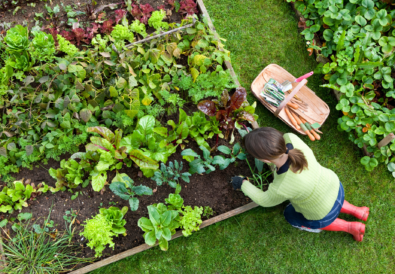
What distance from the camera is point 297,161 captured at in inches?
93.8

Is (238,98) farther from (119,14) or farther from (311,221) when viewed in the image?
(119,14)

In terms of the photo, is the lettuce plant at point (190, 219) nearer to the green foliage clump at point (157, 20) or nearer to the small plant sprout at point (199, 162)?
the small plant sprout at point (199, 162)

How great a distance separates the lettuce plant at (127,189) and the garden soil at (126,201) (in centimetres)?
23

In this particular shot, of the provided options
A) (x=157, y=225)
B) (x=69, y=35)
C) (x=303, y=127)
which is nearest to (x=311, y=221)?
(x=303, y=127)

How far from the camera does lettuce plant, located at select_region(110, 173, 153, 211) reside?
2.72 metres

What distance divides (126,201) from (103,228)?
530mm

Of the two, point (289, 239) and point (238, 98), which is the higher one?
point (238, 98)

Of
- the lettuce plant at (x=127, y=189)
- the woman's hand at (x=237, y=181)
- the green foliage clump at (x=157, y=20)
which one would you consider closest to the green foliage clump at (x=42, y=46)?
the green foliage clump at (x=157, y=20)

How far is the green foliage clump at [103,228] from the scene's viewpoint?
2.52 meters

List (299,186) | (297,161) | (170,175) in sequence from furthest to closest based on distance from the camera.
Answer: (170,175) < (299,186) < (297,161)

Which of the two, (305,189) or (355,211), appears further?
(355,211)

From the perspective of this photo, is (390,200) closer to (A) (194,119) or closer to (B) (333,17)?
(B) (333,17)

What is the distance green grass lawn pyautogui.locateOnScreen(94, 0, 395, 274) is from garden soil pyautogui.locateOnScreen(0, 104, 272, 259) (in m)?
0.24

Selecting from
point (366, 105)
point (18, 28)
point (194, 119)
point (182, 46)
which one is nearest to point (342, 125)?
point (366, 105)
